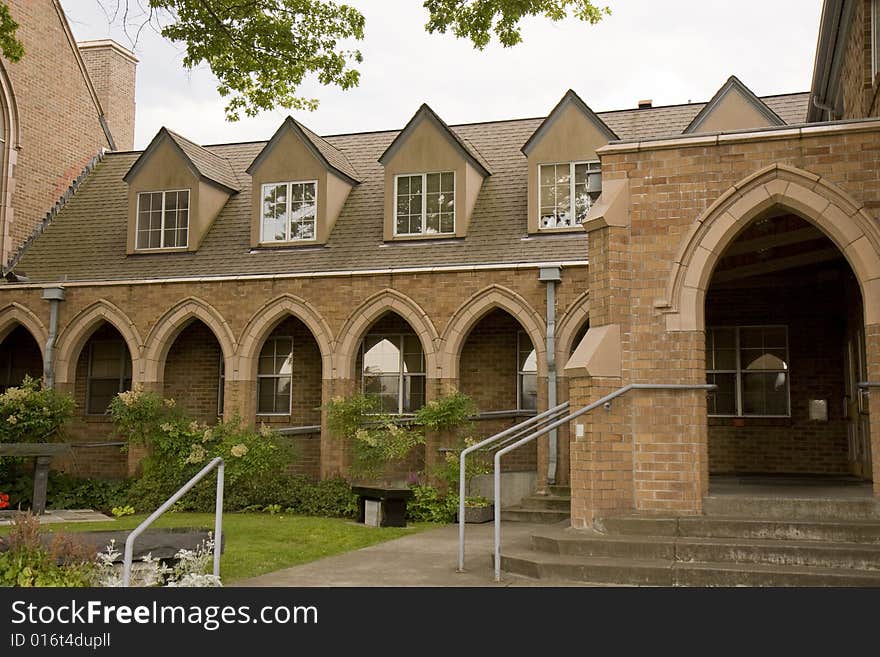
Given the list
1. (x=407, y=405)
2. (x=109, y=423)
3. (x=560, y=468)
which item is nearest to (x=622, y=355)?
(x=560, y=468)

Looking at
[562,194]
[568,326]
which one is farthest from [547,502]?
[562,194]

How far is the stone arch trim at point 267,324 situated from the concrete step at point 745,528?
8740 mm

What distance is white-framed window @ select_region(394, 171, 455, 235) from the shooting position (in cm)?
1806

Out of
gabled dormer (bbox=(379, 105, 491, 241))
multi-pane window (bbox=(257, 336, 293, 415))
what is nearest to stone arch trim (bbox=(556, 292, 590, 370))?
gabled dormer (bbox=(379, 105, 491, 241))

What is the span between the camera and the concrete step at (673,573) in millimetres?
7844

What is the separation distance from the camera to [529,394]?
1711cm

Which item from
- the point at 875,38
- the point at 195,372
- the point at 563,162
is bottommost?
the point at 195,372

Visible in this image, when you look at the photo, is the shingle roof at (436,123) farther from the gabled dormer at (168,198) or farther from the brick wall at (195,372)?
the brick wall at (195,372)

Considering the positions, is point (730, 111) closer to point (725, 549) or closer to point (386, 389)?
point (386, 389)

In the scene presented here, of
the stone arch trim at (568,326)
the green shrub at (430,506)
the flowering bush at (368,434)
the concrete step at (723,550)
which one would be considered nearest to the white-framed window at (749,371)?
the stone arch trim at (568,326)

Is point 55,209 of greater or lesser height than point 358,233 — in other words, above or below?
above

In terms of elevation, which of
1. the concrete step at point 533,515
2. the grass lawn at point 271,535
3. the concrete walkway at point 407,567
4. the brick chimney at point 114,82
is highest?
the brick chimney at point 114,82

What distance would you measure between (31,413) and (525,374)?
913cm

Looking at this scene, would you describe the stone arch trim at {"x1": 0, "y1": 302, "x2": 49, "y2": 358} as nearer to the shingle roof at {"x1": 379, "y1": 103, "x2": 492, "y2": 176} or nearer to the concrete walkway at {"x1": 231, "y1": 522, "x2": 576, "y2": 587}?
the shingle roof at {"x1": 379, "y1": 103, "x2": 492, "y2": 176}
